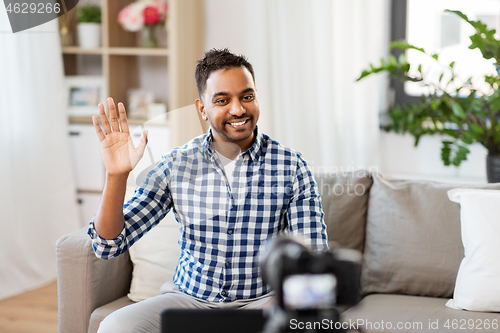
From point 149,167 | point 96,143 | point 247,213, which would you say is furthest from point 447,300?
point 96,143

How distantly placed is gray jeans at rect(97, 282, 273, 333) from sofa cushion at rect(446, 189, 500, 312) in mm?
615

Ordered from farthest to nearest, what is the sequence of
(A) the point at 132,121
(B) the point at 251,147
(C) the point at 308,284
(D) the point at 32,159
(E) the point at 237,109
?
1. (A) the point at 132,121
2. (D) the point at 32,159
3. (B) the point at 251,147
4. (E) the point at 237,109
5. (C) the point at 308,284

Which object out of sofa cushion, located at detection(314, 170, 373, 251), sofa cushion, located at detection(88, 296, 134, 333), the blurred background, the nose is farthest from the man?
the blurred background

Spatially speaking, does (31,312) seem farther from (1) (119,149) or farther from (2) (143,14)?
(2) (143,14)

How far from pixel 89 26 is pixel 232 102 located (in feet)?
6.02

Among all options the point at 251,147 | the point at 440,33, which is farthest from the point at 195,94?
the point at 251,147

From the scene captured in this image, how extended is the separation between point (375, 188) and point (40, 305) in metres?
1.67

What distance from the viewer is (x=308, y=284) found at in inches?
26.4

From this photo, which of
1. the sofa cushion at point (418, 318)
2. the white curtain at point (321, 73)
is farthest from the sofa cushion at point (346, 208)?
the white curtain at point (321, 73)

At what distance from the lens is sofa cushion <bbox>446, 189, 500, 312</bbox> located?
5.04ft

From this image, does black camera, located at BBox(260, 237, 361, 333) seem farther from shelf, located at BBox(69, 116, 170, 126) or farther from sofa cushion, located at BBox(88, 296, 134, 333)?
shelf, located at BBox(69, 116, 170, 126)

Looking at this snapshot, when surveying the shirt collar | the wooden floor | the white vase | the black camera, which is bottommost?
the wooden floor

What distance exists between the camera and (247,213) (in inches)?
57.2

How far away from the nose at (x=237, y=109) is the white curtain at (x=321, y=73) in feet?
4.89
